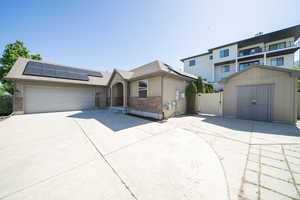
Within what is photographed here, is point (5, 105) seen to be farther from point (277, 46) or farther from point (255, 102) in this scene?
point (277, 46)

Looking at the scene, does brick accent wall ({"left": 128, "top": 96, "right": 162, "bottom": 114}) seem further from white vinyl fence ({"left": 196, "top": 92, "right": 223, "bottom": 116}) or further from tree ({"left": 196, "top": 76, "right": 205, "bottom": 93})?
tree ({"left": 196, "top": 76, "right": 205, "bottom": 93})

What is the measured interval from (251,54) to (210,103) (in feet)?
51.4

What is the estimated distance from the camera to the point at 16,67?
9.43 metres

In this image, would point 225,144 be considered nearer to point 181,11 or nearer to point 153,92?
point 153,92

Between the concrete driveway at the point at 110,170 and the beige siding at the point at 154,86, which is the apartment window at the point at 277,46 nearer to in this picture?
the beige siding at the point at 154,86

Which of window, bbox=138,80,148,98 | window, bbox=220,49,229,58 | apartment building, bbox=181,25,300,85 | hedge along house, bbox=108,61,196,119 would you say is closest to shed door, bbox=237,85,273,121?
hedge along house, bbox=108,61,196,119

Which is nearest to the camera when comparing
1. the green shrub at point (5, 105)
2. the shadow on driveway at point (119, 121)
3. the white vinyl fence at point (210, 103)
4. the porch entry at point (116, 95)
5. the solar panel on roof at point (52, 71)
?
the shadow on driveway at point (119, 121)

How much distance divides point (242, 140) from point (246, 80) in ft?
17.7

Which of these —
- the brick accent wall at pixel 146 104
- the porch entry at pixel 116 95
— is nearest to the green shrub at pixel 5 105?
the porch entry at pixel 116 95

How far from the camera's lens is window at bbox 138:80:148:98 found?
8.30 m

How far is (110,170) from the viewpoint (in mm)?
2215

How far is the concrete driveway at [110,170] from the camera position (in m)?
1.66

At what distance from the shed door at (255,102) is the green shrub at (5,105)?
18.6 meters

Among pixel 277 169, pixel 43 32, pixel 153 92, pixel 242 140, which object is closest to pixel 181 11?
pixel 153 92
